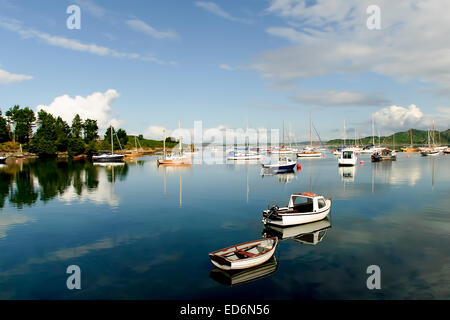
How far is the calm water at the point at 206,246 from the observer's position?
18.5 metres

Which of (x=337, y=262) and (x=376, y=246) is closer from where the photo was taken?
(x=337, y=262)

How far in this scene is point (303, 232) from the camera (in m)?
29.9

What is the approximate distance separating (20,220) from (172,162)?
8476 cm

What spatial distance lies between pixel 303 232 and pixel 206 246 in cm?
1061

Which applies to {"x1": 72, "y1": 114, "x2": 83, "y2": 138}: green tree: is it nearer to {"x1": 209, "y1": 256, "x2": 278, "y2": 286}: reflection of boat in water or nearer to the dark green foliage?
the dark green foliage

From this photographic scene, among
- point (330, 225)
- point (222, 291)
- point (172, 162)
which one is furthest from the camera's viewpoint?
point (172, 162)

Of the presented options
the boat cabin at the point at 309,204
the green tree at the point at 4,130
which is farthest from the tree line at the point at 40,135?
the boat cabin at the point at 309,204

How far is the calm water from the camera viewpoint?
728 inches

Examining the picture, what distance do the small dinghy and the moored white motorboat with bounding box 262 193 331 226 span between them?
706 cm

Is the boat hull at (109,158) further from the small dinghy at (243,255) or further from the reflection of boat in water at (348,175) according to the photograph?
the small dinghy at (243,255)
